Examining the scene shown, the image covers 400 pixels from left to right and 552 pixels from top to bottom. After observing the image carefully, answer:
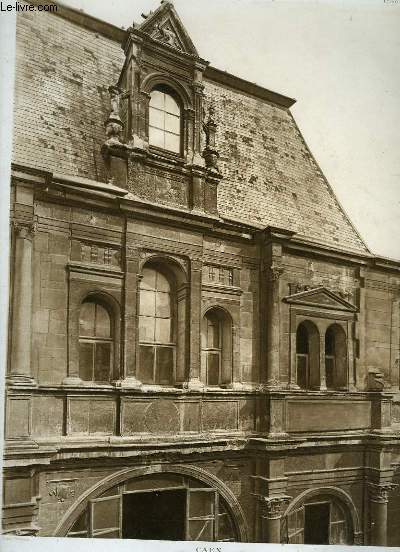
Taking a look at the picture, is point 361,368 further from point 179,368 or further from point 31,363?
point 31,363

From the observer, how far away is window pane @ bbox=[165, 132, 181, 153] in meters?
8.30

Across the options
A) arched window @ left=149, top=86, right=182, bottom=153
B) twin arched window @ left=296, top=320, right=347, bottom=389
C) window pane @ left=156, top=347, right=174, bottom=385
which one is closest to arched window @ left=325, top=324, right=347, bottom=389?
twin arched window @ left=296, top=320, right=347, bottom=389

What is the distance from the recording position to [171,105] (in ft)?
27.5

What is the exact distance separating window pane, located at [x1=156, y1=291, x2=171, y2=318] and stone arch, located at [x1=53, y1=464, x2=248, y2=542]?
212cm

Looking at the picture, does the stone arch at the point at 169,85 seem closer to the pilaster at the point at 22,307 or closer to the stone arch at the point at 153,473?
the pilaster at the point at 22,307

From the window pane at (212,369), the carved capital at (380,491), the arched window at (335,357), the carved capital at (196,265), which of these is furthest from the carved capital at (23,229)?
the carved capital at (380,491)

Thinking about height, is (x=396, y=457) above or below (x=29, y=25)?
below

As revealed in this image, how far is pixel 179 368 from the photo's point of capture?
785 cm

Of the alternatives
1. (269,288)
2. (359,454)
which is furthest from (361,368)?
(269,288)

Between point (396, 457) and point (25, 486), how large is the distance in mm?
6121

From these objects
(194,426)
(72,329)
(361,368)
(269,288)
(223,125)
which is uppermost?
(223,125)

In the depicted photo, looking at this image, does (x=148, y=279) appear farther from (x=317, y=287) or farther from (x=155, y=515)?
(x=155, y=515)

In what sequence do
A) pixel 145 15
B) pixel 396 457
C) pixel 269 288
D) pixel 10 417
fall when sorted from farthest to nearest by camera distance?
pixel 396 457
pixel 269 288
pixel 145 15
pixel 10 417

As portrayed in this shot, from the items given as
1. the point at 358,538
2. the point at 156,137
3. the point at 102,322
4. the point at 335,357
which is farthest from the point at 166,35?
the point at 358,538
